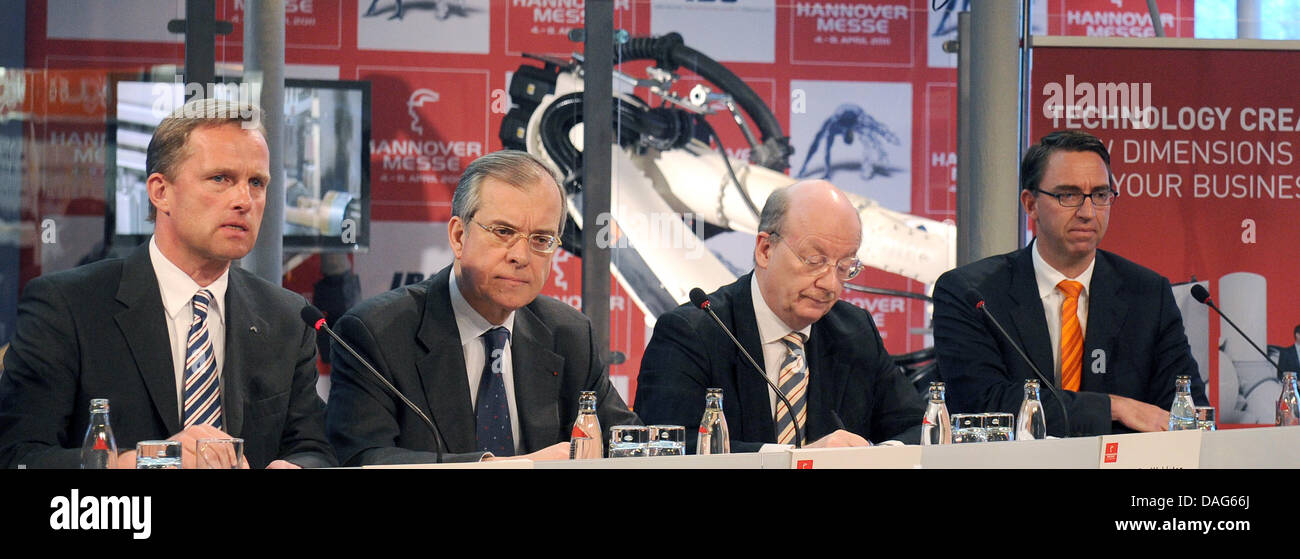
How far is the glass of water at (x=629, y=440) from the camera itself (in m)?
2.21

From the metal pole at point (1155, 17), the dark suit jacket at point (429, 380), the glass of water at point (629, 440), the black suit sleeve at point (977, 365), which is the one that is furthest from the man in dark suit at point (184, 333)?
the metal pole at point (1155, 17)

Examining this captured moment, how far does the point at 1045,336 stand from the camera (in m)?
3.21

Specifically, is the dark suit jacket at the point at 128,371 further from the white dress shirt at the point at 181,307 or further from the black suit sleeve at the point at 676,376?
the black suit sleeve at the point at 676,376

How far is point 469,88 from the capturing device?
4516mm

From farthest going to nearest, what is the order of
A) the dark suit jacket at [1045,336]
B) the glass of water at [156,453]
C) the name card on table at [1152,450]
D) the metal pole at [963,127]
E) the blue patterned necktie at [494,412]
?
1. the metal pole at [963,127]
2. the dark suit jacket at [1045,336]
3. the blue patterned necktie at [494,412]
4. the name card on table at [1152,450]
5. the glass of water at [156,453]

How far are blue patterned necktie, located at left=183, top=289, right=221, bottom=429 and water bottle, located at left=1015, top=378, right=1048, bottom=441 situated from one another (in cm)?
160

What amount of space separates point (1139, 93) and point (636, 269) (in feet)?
5.94

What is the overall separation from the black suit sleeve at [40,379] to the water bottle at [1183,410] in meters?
2.21

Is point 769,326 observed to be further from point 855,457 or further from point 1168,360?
point 1168,360

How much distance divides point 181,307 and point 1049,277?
2072 mm

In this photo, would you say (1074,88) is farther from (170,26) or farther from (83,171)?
(83,171)

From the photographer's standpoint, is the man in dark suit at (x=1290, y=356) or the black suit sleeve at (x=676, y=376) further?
the man in dark suit at (x=1290, y=356)
